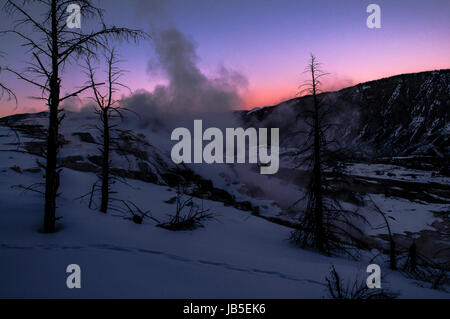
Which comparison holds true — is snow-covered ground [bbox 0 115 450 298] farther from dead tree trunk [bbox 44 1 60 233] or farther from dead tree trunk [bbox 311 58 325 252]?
dead tree trunk [bbox 311 58 325 252]

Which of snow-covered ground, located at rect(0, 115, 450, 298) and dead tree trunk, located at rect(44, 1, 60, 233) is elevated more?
dead tree trunk, located at rect(44, 1, 60, 233)

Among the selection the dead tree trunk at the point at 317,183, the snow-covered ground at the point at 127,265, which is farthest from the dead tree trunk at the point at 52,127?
the dead tree trunk at the point at 317,183

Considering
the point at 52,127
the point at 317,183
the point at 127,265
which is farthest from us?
the point at 317,183

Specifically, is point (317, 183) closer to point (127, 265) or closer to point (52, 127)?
point (127, 265)

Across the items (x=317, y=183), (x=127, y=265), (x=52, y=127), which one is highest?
(x=52, y=127)

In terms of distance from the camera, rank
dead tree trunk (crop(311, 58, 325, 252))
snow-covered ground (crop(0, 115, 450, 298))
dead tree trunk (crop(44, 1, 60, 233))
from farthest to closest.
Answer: dead tree trunk (crop(311, 58, 325, 252))
dead tree trunk (crop(44, 1, 60, 233))
snow-covered ground (crop(0, 115, 450, 298))

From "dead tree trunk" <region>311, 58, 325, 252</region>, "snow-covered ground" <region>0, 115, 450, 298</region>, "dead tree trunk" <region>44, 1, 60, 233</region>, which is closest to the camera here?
"snow-covered ground" <region>0, 115, 450, 298</region>

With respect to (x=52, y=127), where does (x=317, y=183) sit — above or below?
below

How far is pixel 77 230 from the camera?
4.20 metres

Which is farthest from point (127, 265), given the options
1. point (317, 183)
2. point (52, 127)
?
point (317, 183)

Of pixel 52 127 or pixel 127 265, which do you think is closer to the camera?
pixel 127 265

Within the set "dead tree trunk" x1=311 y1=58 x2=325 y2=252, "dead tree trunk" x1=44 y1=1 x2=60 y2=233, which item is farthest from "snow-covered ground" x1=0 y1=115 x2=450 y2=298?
"dead tree trunk" x1=311 y1=58 x2=325 y2=252

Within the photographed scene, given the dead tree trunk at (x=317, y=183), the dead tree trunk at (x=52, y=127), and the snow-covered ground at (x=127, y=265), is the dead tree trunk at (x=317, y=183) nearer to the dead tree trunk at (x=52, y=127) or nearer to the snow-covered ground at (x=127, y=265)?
the snow-covered ground at (x=127, y=265)
